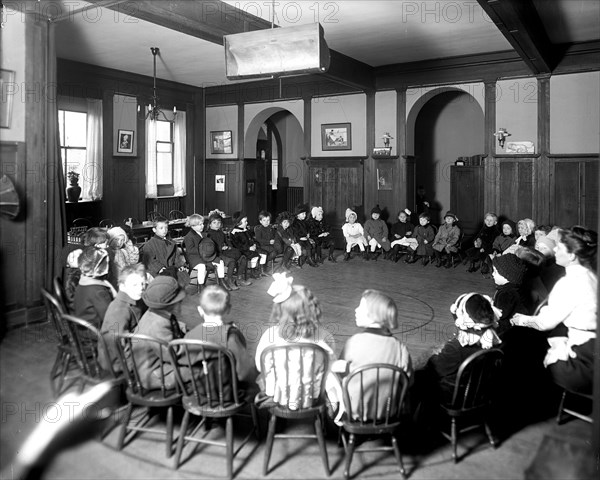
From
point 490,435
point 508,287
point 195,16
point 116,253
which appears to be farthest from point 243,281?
point 490,435

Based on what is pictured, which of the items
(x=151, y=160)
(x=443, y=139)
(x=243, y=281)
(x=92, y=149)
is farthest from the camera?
(x=443, y=139)

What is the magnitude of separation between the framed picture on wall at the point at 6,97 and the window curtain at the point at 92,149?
5030 millimetres

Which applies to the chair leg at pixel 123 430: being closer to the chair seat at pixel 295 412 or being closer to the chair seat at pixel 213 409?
the chair seat at pixel 213 409

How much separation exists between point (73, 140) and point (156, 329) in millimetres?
7760

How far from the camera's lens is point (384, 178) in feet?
34.5

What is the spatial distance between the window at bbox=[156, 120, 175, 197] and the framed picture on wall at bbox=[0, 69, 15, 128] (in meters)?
6.32

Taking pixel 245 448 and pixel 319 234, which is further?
pixel 319 234

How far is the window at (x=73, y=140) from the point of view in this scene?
32.1 ft

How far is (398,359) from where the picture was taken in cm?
295

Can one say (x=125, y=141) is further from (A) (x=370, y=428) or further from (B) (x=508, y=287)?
(A) (x=370, y=428)

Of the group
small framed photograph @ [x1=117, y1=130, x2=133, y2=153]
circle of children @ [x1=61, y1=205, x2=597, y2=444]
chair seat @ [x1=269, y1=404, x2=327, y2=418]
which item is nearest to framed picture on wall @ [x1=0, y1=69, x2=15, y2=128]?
circle of children @ [x1=61, y1=205, x2=597, y2=444]

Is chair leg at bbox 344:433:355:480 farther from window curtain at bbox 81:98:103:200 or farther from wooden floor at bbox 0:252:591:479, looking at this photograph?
window curtain at bbox 81:98:103:200

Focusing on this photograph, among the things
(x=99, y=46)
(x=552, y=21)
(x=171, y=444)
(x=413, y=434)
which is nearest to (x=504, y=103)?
(x=552, y=21)

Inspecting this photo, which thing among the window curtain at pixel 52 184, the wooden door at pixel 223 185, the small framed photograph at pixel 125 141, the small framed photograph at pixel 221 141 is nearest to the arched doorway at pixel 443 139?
the wooden door at pixel 223 185
